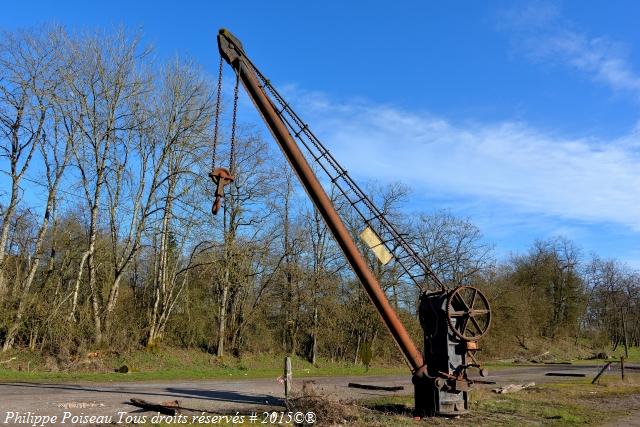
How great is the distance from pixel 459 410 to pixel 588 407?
5626 millimetres

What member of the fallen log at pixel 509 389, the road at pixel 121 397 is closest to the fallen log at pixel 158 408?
the road at pixel 121 397

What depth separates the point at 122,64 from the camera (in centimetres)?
2834

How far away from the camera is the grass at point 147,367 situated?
2050cm

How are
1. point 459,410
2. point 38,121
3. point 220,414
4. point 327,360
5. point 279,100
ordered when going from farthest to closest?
point 327,360 < point 38,121 < point 279,100 < point 459,410 < point 220,414

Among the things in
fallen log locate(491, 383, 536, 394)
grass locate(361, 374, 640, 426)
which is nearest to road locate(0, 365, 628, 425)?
grass locate(361, 374, 640, 426)

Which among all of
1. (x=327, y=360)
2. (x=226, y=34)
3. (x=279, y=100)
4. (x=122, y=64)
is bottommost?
(x=327, y=360)

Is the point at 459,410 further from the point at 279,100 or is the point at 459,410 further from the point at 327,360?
the point at 327,360

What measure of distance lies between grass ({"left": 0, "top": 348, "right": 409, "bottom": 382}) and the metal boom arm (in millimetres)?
11748

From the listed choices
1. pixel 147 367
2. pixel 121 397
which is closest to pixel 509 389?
pixel 121 397

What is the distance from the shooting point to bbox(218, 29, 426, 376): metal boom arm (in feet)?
41.4

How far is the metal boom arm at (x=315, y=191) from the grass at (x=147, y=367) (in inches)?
463

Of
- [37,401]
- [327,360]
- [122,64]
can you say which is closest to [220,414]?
[37,401]

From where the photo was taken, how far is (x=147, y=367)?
26078mm

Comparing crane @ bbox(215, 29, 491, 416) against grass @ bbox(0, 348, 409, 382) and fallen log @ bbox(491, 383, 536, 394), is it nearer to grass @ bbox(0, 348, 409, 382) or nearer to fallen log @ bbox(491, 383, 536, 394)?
fallen log @ bbox(491, 383, 536, 394)
